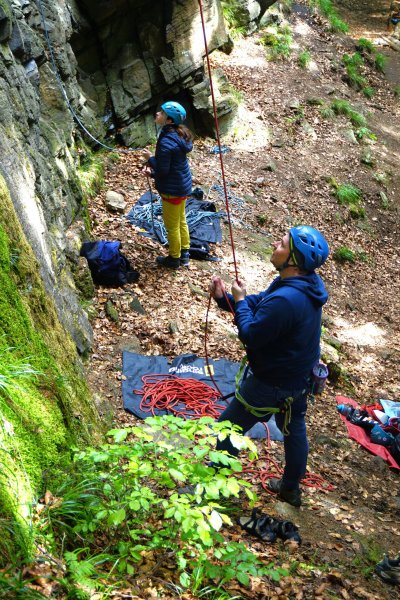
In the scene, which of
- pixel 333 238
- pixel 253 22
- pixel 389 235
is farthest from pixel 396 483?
pixel 253 22

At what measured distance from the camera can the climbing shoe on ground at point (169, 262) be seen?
8.16 metres

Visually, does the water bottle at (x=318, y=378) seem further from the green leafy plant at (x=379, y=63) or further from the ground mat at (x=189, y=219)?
the green leafy plant at (x=379, y=63)

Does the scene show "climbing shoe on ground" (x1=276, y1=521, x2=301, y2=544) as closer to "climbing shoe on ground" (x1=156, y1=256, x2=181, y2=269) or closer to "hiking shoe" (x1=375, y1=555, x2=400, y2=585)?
"hiking shoe" (x1=375, y1=555, x2=400, y2=585)

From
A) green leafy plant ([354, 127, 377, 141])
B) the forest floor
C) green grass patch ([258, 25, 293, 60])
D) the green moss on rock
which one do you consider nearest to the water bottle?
the forest floor

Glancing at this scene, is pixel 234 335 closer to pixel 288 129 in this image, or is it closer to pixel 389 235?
pixel 389 235

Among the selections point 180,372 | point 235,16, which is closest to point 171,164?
point 180,372

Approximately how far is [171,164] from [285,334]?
405cm

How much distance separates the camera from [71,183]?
792 centimetres

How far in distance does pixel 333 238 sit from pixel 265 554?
27.3 feet

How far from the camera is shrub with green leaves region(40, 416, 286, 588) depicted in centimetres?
258

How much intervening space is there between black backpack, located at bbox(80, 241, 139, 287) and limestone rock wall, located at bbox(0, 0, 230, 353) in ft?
1.18

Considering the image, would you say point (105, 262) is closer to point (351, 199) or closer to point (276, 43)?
point (351, 199)

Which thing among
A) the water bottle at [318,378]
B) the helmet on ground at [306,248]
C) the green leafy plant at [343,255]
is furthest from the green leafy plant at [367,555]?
the green leafy plant at [343,255]

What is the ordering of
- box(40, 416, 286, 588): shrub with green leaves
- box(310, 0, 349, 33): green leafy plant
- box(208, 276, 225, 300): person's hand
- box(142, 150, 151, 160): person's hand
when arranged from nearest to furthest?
box(40, 416, 286, 588): shrub with green leaves → box(208, 276, 225, 300): person's hand → box(142, 150, 151, 160): person's hand → box(310, 0, 349, 33): green leafy plant
